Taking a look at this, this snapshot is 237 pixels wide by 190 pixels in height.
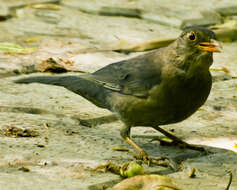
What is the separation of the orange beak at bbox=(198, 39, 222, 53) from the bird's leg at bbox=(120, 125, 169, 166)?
72 cm

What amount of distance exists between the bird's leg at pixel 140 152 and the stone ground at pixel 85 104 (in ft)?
0.17

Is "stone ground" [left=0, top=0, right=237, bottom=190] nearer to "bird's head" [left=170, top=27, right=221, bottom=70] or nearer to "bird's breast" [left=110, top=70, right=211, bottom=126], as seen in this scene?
"bird's breast" [left=110, top=70, right=211, bottom=126]

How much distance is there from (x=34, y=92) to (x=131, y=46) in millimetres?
1439

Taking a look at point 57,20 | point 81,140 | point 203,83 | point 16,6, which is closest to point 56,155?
point 81,140

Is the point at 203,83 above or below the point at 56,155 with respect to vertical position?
above

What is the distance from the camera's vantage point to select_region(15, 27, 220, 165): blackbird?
10.5 feet

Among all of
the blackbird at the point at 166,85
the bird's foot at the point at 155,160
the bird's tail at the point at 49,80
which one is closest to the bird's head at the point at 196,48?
the blackbird at the point at 166,85

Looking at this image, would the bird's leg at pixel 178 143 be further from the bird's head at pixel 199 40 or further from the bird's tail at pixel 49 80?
the bird's tail at pixel 49 80

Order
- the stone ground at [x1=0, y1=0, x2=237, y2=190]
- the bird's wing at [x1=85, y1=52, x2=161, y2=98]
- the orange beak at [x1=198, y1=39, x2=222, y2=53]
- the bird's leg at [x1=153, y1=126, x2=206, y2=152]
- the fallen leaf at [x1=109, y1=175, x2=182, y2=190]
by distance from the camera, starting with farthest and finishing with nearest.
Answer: the bird's wing at [x1=85, y1=52, x2=161, y2=98]
the bird's leg at [x1=153, y1=126, x2=206, y2=152]
the orange beak at [x1=198, y1=39, x2=222, y2=53]
the stone ground at [x1=0, y1=0, x2=237, y2=190]
the fallen leaf at [x1=109, y1=175, x2=182, y2=190]

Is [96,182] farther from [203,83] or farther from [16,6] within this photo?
[16,6]

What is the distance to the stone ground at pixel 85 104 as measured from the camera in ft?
9.21

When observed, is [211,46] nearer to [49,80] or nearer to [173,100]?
[173,100]

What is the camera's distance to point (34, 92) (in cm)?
419

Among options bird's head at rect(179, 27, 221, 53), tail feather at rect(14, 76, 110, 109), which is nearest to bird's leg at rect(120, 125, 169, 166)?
tail feather at rect(14, 76, 110, 109)
